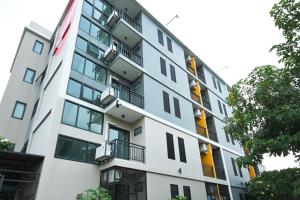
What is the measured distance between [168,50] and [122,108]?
9452 mm

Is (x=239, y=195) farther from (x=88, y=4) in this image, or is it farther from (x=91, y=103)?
(x=88, y=4)

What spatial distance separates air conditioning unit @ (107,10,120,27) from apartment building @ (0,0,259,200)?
0.08 m

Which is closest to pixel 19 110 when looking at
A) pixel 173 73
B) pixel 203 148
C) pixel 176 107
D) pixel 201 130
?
pixel 176 107

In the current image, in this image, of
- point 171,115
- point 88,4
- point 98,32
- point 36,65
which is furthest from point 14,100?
point 171,115

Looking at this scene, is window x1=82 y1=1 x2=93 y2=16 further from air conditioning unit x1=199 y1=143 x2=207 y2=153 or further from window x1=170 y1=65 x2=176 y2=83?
air conditioning unit x1=199 y1=143 x2=207 y2=153

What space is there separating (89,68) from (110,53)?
1.83 meters

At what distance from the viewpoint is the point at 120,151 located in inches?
493

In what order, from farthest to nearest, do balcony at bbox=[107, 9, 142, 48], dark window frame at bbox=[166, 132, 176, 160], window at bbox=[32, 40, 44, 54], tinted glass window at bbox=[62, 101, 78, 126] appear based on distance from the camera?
window at bbox=[32, 40, 44, 54], balcony at bbox=[107, 9, 142, 48], dark window frame at bbox=[166, 132, 176, 160], tinted glass window at bbox=[62, 101, 78, 126]

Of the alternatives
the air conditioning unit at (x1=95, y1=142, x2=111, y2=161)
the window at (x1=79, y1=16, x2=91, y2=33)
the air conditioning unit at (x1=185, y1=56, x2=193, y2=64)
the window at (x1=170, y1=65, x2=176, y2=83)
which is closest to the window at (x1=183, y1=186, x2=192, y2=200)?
the air conditioning unit at (x1=95, y1=142, x2=111, y2=161)

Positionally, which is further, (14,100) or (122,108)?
(14,100)

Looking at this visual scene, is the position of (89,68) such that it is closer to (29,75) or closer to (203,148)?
(29,75)

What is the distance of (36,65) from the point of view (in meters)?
17.7

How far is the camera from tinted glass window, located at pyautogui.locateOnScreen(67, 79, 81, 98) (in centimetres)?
1216

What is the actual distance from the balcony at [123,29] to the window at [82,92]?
5837mm
